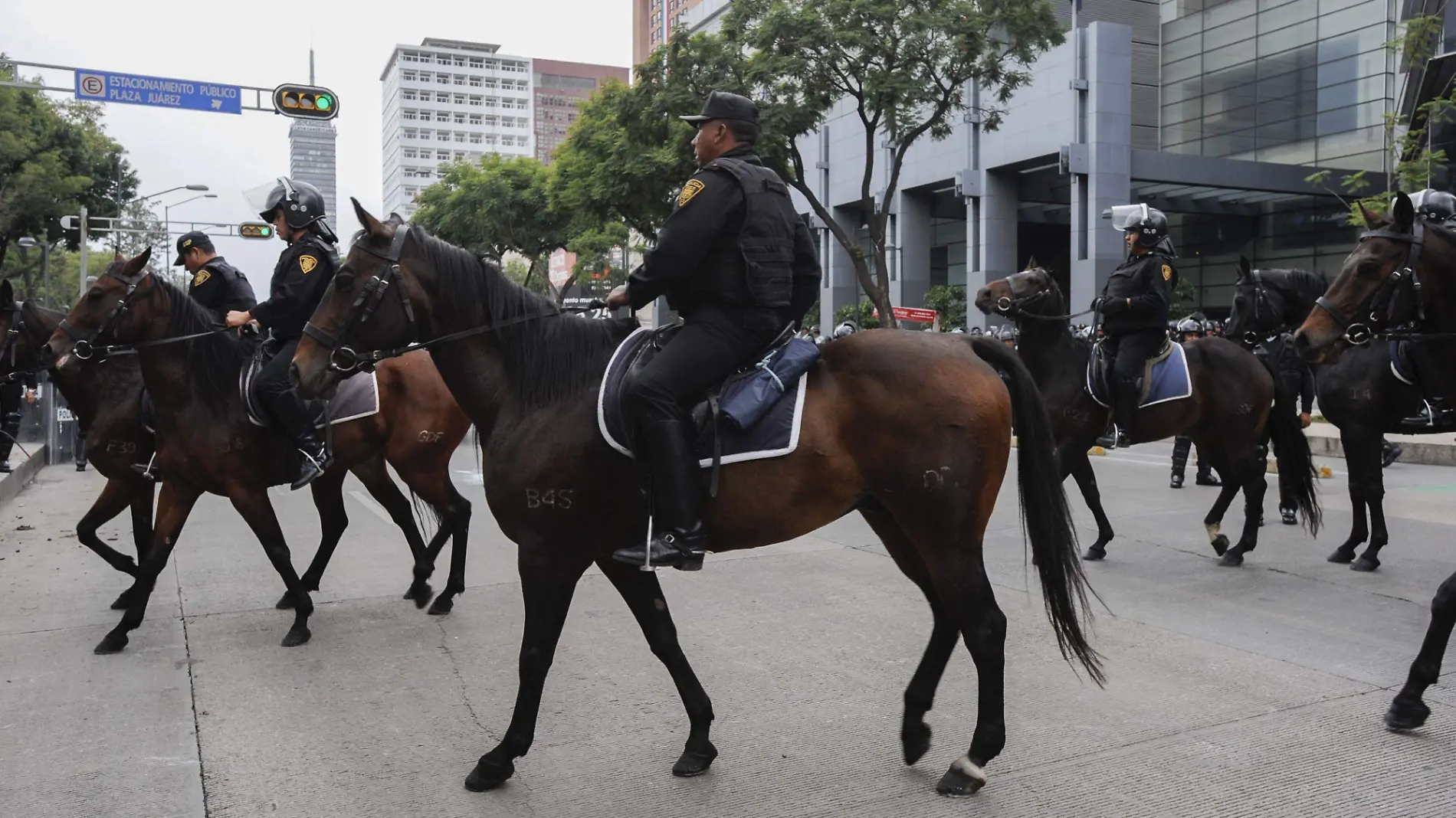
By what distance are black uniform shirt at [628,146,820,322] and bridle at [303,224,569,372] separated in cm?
67

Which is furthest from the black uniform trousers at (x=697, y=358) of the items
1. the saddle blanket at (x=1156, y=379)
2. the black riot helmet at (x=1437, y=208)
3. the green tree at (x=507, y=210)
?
the green tree at (x=507, y=210)

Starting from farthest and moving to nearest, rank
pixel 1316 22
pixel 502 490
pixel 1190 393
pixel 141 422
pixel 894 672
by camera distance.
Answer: pixel 1316 22
pixel 1190 393
pixel 141 422
pixel 894 672
pixel 502 490

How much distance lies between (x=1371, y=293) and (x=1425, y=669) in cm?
189

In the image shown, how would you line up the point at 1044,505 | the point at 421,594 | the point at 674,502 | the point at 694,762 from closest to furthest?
1. the point at 674,502
2. the point at 694,762
3. the point at 1044,505
4. the point at 421,594

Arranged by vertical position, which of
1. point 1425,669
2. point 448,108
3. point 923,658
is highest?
point 448,108

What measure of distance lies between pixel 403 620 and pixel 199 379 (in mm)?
1927

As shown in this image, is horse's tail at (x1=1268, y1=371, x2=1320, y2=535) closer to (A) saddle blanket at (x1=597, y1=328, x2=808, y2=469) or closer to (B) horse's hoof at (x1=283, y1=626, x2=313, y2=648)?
(A) saddle blanket at (x1=597, y1=328, x2=808, y2=469)

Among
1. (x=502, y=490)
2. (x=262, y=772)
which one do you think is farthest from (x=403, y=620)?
(x=502, y=490)

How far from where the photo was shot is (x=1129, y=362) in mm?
8594

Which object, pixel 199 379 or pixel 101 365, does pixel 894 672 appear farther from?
pixel 101 365

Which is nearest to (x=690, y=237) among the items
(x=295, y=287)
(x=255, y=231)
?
(x=295, y=287)

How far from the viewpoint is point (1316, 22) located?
118ft

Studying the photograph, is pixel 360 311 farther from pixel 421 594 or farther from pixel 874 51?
pixel 874 51

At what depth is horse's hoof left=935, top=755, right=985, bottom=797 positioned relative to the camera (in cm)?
409
